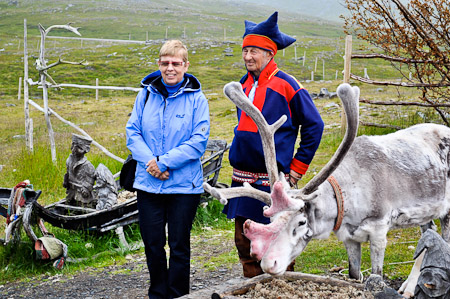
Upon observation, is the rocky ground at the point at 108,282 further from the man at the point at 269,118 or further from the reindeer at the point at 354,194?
the reindeer at the point at 354,194

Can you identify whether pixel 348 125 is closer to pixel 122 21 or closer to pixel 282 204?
pixel 282 204

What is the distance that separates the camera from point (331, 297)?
3.22m

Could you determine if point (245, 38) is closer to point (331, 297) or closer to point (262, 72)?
point (262, 72)

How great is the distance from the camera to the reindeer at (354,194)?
2.96 meters

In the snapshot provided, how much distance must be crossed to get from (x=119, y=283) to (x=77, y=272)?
2.39ft

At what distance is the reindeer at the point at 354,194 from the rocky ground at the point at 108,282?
7.28ft

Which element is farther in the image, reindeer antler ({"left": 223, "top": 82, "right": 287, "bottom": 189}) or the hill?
the hill

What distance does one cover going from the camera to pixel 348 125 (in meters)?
3.12

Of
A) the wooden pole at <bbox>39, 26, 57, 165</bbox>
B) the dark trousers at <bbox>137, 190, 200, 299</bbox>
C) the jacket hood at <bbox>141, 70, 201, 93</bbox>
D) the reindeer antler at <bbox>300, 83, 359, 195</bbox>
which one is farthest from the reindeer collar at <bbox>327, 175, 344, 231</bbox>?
the wooden pole at <bbox>39, 26, 57, 165</bbox>

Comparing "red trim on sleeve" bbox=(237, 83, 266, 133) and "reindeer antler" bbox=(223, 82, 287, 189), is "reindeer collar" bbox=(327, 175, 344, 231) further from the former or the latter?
"red trim on sleeve" bbox=(237, 83, 266, 133)

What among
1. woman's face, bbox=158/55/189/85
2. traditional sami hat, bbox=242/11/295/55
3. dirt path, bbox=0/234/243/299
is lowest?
dirt path, bbox=0/234/243/299

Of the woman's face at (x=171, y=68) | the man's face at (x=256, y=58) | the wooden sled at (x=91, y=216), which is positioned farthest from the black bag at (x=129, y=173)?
the wooden sled at (x=91, y=216)

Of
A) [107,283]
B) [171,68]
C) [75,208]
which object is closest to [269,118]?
[171,68]

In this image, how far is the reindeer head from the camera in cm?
284
